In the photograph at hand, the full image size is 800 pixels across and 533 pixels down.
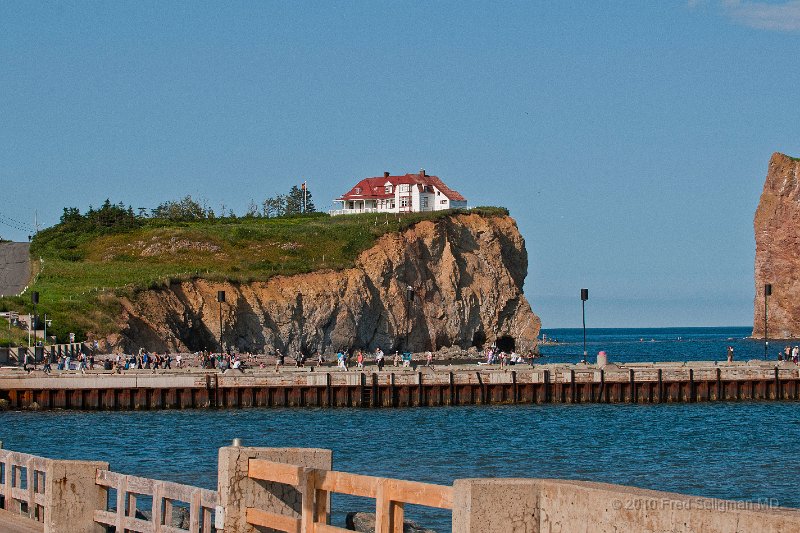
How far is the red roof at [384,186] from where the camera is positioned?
138 m

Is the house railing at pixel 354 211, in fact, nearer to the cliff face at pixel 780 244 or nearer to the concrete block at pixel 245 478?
the cliff face at pixel 780 244

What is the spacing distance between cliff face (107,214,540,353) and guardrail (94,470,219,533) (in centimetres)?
6697

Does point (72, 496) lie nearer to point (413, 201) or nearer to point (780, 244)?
point (413, 201)

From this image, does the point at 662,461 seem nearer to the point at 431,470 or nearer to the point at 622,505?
the point at 431,470

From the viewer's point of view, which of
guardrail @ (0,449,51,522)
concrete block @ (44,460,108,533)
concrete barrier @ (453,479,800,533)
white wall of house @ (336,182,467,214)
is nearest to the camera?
concrete barrier @ (453,479,800,533)

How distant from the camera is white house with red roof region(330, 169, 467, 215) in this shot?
445 ft

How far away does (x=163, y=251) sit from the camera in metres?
108

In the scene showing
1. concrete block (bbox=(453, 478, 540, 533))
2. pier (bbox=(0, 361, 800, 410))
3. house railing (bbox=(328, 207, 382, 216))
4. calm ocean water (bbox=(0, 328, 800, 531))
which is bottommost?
calm ocean water (bbox=(0, 328, 800, 531))

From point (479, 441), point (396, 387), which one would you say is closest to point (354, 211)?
point (396, 387)

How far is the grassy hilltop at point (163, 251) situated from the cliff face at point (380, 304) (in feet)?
5.19

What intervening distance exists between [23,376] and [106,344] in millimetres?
20340

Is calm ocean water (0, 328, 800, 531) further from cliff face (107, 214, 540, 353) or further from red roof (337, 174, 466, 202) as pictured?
red roof (337, 174, 466, 202)

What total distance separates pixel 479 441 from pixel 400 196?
9448 cm

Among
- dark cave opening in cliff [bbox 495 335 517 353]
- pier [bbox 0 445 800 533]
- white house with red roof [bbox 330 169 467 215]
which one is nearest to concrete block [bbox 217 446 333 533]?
pier [bbox 0 445 800 533]
